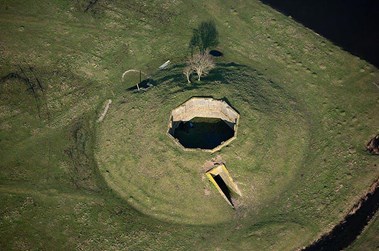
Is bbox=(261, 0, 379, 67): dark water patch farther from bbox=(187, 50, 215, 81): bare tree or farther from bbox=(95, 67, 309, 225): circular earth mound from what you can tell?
bbox=(187, 50, 215, 81): bare tree

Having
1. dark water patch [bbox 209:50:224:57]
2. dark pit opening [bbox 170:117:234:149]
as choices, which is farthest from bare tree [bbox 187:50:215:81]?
dark pit opening [bbox 170:117:234:149]

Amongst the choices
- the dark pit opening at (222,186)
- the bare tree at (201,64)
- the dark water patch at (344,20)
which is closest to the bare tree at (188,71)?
the bare tree at (201,64)

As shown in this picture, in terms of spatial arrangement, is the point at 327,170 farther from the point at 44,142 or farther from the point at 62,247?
the point at 44,142

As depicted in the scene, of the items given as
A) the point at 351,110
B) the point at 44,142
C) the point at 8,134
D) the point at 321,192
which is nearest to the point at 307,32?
the point at 351,110

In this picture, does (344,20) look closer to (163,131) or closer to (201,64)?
(201,64)

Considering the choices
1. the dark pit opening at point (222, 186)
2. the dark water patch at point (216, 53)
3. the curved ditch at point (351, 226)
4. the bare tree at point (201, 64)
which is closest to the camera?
the curved ditch at point (351, 226)

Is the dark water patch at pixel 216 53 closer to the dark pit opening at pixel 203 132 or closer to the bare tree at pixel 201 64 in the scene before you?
the bare tree at pixel 201 64

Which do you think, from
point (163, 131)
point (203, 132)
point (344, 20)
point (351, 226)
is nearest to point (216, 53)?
point (203, 132)
